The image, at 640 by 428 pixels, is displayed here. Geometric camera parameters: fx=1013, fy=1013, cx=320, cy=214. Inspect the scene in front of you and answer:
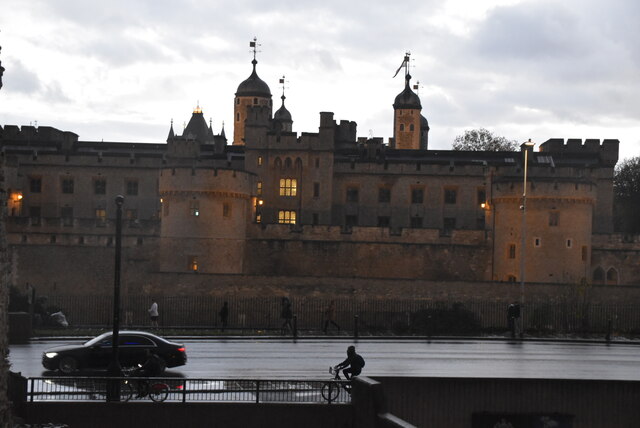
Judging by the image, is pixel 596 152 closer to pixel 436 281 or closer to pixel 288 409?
pixel 436 281

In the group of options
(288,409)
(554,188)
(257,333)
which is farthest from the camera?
(554,188)

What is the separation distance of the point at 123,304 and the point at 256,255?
986 centimetres

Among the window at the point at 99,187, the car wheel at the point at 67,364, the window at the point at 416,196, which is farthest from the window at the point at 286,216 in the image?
the car wheel at the point at 67,364

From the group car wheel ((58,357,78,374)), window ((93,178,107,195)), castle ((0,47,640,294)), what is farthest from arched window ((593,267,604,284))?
car wheel ((58,357,78,374))

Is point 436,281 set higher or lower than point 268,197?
lower

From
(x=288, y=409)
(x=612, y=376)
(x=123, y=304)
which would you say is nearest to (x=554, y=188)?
(x=123, y=304)

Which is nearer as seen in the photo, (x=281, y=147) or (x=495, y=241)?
(x=495, y=241)

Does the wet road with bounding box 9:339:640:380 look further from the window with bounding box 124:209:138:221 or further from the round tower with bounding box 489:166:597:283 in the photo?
the window with bounding box 124:209:138:221

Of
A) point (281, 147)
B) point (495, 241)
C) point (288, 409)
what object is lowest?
point (288, 409)

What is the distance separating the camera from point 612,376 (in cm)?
2742

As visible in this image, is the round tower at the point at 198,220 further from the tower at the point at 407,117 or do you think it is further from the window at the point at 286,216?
the tower at the point at 407,117

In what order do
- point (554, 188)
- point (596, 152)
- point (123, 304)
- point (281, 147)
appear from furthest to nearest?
point (596, 152)
point (281, 147)
point (554, 188)
point (123, 304)

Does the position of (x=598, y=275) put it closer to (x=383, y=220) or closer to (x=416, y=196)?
(x=416, y=196)

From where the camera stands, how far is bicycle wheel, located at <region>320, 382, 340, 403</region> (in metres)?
20.9
